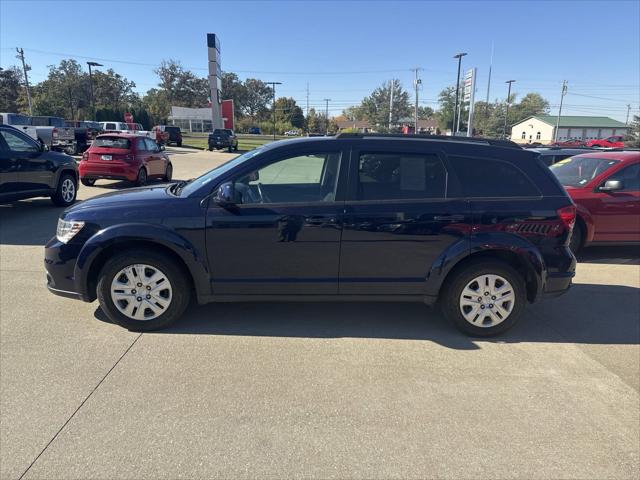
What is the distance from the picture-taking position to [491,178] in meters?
3.84

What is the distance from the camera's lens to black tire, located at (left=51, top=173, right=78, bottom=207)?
942 cm

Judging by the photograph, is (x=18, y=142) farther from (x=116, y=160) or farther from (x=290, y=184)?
(x=290, y=184)

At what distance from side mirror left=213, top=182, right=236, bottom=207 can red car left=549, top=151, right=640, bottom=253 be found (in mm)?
5411

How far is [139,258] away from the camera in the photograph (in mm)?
3688

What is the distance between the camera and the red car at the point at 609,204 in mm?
6379

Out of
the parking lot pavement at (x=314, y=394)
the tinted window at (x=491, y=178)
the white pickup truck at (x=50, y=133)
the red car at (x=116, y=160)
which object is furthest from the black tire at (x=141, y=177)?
the white pickup truck at (x=50, y=133)

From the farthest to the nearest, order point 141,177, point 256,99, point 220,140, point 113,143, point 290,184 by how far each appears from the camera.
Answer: point 256,99 → point 220,140 → point 141,177 → point 113,143 → point 290,184

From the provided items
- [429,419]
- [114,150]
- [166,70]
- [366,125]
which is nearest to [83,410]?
[429,419]

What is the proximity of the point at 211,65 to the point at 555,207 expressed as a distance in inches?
1614

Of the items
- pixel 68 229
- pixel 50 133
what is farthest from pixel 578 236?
pixel 50 133

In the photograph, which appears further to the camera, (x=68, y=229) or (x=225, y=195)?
(x=68, y=229)

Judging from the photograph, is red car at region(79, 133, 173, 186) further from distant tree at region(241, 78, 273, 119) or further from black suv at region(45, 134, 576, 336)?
distant tree at region(241, 78, 273, 119)

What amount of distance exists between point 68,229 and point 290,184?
2.06 meters

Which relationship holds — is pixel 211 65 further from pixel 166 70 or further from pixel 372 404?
pixel 166 70
